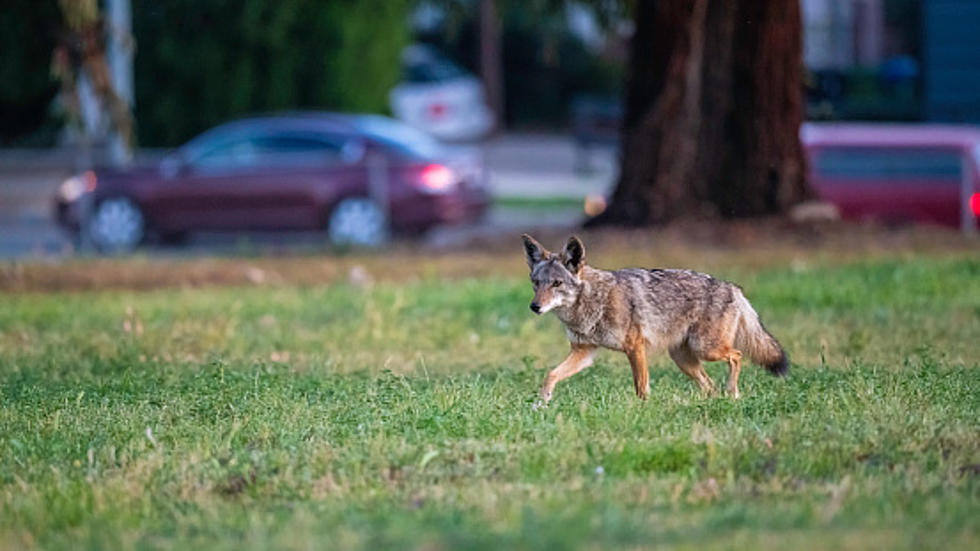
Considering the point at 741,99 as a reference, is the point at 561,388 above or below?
below

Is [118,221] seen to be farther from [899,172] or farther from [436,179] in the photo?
[899,172]

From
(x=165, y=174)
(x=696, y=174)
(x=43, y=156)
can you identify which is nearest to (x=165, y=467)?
(x=696, y=174)

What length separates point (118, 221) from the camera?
2261 cm

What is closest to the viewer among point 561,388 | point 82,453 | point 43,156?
point 82,453

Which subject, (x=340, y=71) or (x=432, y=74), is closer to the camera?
(x=340, y=71)

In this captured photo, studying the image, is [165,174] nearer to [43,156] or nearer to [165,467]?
[43,156]

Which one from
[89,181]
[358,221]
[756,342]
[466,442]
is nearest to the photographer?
[466,442]

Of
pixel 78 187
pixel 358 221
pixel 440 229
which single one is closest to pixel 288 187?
pixel 358 221

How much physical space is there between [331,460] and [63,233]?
18276mm

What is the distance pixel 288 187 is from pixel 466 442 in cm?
1530

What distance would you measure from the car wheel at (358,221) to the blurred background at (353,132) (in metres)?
0.03

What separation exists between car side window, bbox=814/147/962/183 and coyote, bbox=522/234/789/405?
10.6 meters

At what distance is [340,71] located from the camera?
30906mm

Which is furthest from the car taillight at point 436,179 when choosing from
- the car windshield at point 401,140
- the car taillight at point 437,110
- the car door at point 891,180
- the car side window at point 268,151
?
the car taillight at point 437,110
